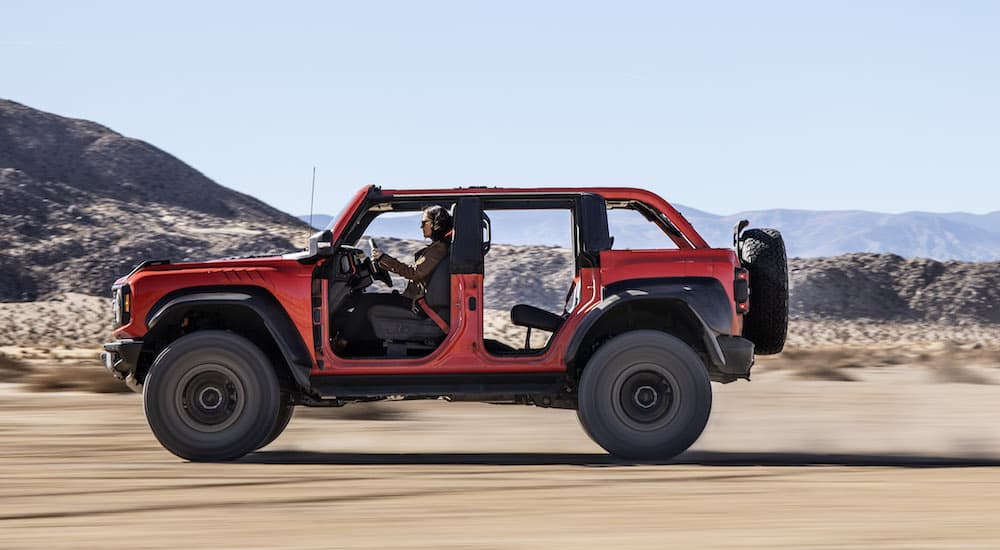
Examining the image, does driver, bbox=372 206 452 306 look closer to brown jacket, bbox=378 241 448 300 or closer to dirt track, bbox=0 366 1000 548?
brown jacket, bbox=378 241 448 300

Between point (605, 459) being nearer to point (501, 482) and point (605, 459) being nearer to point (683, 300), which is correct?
point (683, 300)

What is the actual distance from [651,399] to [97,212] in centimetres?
6082

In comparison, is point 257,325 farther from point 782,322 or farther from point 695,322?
point 782,322

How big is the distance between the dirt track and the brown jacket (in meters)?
1.20

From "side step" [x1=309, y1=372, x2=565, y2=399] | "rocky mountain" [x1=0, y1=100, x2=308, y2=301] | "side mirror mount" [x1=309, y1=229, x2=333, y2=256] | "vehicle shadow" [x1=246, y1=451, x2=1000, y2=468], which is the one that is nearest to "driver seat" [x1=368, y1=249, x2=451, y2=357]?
"side step" [x1=309, y1=372, x2=565, y2=399]

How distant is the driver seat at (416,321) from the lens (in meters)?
9.75

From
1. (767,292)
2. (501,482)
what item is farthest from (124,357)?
(767,292)

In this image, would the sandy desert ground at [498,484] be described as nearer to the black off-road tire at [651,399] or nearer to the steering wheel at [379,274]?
the black off-road tire at [651,399]

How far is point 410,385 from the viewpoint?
9.72 m

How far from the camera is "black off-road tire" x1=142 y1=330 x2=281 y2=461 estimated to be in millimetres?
9633

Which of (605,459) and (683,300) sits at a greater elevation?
(683,300)

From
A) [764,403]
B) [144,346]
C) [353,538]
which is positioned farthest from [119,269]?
[353,538]

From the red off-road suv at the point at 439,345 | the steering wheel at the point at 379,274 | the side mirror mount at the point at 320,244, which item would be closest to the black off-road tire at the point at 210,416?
the red off-road suv at the point at 439,345

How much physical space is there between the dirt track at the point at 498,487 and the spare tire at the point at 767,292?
0.88 meters
